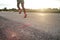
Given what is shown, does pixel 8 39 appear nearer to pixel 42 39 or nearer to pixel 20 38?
pixel 20 38

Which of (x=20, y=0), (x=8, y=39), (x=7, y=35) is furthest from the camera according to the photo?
(x=20, y=0)

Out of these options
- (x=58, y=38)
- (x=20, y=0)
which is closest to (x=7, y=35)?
(x=58, y=38)

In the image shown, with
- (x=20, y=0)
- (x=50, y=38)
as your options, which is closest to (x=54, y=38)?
(x=50, y=38)

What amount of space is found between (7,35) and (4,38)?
0.72 meters

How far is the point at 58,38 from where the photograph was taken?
960 cm

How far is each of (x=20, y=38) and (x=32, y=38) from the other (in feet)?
1.57

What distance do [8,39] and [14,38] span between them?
0.92ft

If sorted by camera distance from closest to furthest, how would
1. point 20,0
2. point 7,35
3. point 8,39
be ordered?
point 8,39 → point 7,35 → point 20,0

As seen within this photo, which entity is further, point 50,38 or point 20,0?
point 20,0

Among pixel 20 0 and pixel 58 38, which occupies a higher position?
pixel 20 0

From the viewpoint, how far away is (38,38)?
9469mm

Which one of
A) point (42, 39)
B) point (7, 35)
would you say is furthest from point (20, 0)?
point (42, 39)

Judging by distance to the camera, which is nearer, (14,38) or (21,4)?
(14,38)

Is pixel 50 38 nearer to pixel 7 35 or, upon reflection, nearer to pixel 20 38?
pixel 20 38
